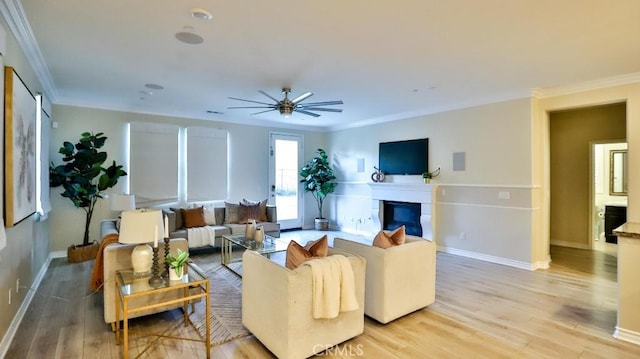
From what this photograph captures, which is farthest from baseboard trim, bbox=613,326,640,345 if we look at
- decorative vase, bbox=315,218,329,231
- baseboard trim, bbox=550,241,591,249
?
decorative vase, bbox=315,218,329,231

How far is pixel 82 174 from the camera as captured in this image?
17.2 ft

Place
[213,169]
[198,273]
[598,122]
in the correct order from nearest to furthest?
[198,273]
[598,122]
[213,169]

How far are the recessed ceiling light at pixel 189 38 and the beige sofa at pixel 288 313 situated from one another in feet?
6.63

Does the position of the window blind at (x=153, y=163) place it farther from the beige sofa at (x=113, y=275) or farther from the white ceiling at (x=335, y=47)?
the beige sofa at (x=113, y=275)

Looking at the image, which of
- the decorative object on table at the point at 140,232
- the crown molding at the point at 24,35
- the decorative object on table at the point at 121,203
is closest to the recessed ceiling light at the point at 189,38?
the crown molding at the point at 24,35

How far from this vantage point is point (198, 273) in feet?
9.25

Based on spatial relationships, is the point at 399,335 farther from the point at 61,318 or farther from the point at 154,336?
the point at 61,318

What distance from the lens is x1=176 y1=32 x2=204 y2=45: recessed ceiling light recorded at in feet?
9.80

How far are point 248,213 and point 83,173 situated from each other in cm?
274

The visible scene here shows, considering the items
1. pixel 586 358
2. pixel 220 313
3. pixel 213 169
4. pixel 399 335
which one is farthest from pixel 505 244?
pixel 213 169

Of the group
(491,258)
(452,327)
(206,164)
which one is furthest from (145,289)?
(491,258)

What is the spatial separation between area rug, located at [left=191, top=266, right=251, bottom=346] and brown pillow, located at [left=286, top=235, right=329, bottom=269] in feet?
2.71

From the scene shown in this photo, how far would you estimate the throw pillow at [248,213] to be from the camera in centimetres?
638

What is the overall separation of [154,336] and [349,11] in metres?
3.11
